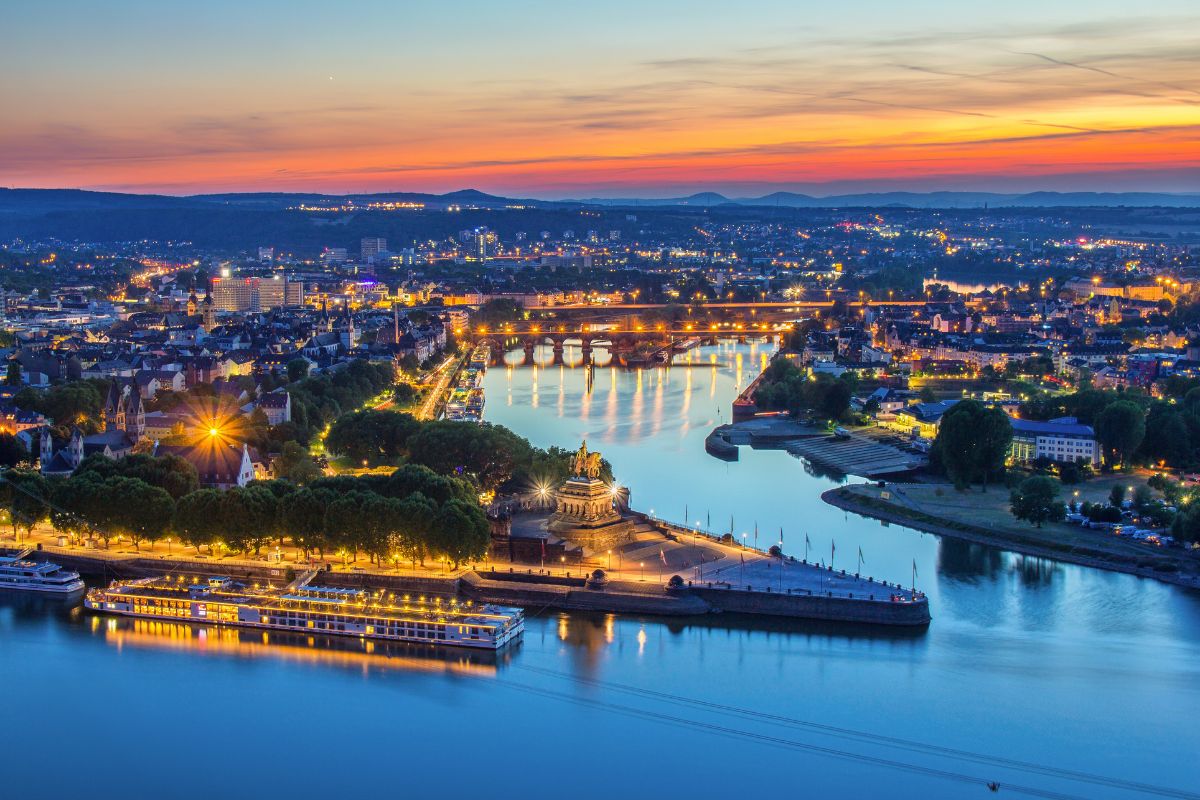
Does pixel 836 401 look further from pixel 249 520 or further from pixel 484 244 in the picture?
pixel 484 244

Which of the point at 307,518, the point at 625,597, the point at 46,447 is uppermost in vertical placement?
the point at 46,447

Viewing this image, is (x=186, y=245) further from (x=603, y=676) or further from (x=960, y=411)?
(x=603, y=676)

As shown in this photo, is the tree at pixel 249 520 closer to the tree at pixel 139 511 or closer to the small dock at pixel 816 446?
the tree at pixel 139 511

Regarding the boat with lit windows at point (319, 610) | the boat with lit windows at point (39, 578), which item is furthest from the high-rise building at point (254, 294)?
the boat with lit windows at point (319, 610)

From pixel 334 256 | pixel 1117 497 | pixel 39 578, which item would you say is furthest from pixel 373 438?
pixel 334 256

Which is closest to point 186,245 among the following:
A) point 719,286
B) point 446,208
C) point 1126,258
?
point 446,208

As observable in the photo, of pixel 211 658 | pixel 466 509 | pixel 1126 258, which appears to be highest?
pixel 1126 258
